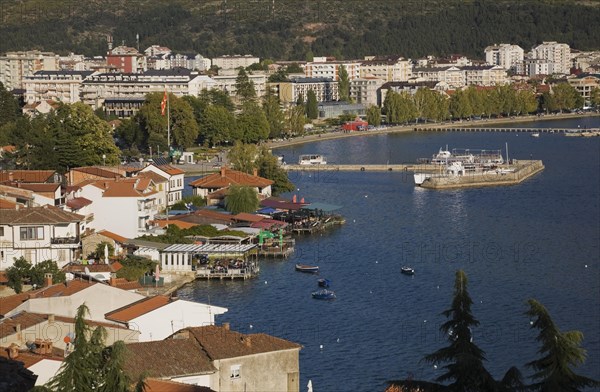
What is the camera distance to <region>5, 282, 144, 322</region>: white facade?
1155cm

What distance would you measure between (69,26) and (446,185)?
6783 centimetres

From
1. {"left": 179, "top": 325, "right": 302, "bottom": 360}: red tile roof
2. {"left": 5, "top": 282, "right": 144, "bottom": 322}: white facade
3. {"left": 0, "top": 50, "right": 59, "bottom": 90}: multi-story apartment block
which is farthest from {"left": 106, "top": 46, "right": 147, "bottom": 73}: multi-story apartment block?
{"left": 179, "top": 325, "right": 302, "bottom": 360}: red tile roof

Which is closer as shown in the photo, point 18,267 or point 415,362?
point 415,362

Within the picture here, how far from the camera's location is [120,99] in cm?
4753

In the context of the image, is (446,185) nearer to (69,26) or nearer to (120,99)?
(120,99)

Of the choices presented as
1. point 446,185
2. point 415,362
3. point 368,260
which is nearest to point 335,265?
point 368,260

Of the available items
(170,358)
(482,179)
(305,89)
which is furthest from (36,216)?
(305,89)

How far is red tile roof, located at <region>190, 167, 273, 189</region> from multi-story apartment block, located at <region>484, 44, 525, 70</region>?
61330 millimetres

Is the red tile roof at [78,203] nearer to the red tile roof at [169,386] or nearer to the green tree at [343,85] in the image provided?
the red tile roof at [169,386]

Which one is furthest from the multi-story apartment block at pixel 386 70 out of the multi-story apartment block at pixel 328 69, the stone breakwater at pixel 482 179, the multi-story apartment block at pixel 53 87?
the stone breakwater at pixel 482 179

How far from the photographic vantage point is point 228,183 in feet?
76.3

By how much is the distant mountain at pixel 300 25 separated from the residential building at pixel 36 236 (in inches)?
2662

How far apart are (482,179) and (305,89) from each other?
27.5 metres

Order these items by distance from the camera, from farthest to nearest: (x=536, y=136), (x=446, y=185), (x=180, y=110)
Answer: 1. (x=536, y=136)
2. (x=180, y=110)
3. (x=446, y=185)
